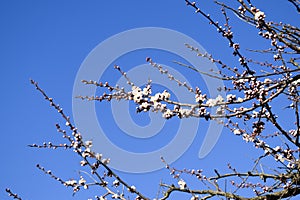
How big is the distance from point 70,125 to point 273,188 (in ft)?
7.73

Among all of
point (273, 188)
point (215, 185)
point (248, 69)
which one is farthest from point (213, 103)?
point (273, 188)

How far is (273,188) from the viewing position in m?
3.96

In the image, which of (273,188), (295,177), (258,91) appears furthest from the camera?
(273,188)

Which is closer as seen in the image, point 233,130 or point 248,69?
point 248,69

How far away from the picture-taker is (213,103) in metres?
2.90

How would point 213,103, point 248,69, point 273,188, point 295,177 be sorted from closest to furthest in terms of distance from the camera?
point 213,103, point 248,69, point 295,177, point 273,188

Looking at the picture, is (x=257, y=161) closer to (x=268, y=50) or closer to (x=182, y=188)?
(x=182, y=188)

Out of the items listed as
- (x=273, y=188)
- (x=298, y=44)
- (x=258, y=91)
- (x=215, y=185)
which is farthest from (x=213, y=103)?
(x=273, y=188)

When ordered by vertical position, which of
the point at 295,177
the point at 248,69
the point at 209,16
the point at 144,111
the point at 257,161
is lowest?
the point at 295,177

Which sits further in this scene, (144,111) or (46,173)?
(46,173)

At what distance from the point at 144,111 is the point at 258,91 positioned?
3.36 ft

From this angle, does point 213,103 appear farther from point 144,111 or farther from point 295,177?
point 295,177

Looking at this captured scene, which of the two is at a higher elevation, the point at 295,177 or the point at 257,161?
the point at 257,161

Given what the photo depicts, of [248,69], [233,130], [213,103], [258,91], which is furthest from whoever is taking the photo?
[233,130]
